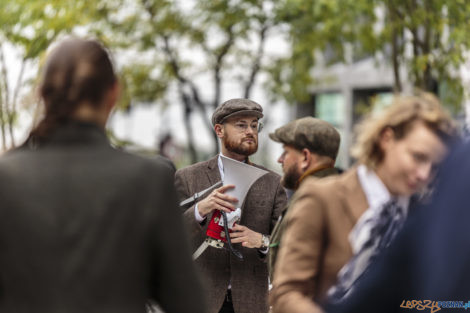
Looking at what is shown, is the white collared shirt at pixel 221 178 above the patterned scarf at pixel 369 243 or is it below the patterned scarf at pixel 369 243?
below

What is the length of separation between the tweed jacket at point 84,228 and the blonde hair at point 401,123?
0.75m

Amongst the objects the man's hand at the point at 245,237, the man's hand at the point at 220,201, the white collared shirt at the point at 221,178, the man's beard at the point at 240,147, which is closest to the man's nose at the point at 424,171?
the man's hand at the point at 220,201

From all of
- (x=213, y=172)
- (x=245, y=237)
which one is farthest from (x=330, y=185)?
(x=213, y=172)

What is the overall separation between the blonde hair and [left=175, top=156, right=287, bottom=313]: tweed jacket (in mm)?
2054

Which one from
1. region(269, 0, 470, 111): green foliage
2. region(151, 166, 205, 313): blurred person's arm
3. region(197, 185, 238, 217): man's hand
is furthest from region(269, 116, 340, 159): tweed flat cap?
region(269, 0, 470, 111): green foliage

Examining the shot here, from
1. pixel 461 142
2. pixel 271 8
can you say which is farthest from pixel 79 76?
pixel 271 8

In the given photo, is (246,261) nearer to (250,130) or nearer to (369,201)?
(250,130)

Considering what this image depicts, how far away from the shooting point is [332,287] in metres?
2.53

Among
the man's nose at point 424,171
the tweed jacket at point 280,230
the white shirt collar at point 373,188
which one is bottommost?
the tweed jacket at point 280,230

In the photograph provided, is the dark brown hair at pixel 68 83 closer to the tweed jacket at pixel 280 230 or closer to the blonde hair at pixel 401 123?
the blonde hair at pixel 401 123

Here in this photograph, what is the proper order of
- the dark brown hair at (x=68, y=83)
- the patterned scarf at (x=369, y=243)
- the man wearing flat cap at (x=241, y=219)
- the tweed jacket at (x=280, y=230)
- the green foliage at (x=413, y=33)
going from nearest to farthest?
the dark brown hair at (x=68, y=83) → the patterned scarf at (x=369, y=243) → the tweed jacket at (x=280, y=230) → the man wearing flat cap at (x=241, y=219) → the green foliage at (x=413, y=33)

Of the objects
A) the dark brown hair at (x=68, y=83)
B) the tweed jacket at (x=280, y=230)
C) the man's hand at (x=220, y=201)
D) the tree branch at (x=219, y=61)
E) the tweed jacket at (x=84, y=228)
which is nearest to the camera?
the tweed jacket at (x=84, y=228)

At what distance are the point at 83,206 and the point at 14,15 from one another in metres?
10.2

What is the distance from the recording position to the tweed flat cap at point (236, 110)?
16.0 feet
